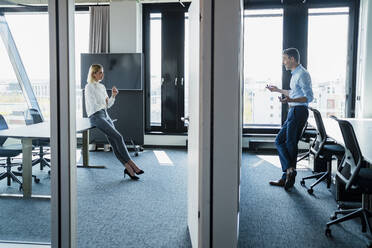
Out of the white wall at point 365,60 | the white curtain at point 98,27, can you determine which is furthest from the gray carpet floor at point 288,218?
the white curtain at point 98,27

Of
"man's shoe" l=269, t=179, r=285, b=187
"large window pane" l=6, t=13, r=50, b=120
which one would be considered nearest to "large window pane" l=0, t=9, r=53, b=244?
"large window pane" l=6, t=13, r=50, b=120

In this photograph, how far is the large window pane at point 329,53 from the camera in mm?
6050

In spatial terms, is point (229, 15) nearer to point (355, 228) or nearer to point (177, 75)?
point (355, 228)

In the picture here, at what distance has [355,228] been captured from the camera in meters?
2.81

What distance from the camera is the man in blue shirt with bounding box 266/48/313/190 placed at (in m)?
3.75

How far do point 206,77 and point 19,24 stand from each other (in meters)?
1.15

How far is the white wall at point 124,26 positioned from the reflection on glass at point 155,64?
0.34 meters

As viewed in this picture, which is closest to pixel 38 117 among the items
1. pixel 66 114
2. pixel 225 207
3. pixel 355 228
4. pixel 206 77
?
pixel 66 114

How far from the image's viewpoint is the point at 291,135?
387 cm

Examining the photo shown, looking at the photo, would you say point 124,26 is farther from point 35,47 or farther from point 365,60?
point 35,47

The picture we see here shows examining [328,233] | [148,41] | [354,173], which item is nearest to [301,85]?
[354,173]

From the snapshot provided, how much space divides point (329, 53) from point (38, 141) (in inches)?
205

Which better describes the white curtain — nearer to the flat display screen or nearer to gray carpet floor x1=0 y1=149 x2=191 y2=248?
the flat display screen

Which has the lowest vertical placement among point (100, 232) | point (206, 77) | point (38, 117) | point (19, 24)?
point (100, 232)
